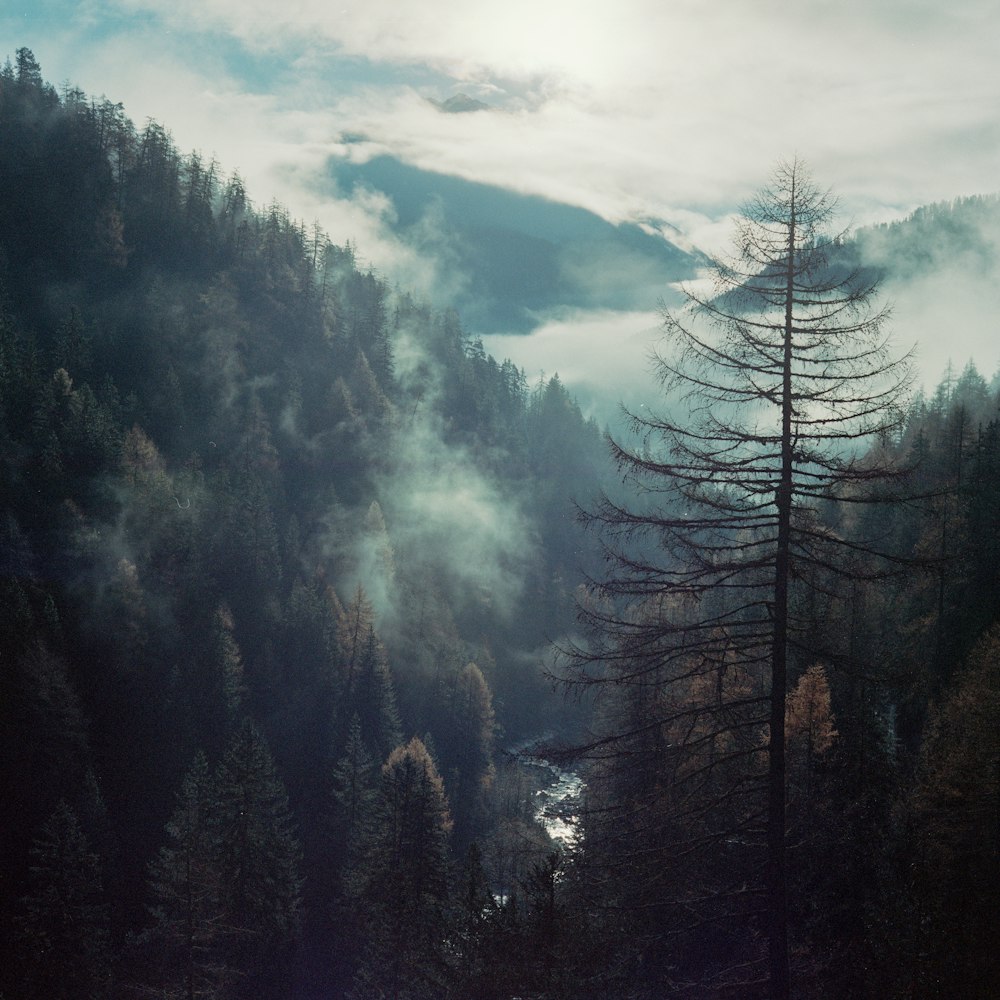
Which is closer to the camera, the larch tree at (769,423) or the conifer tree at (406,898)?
the larch tree at (769,423)

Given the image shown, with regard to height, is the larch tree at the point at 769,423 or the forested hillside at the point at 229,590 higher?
the larch tree at the point at 769,423

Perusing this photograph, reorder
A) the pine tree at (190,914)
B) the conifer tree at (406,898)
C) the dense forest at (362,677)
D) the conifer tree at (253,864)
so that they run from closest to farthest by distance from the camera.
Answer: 1. the dense forest at (362,677)
2. the conifer tree at (406,898)
3. the pine tree at (190,914)
4. the conifer tree at (253,864)

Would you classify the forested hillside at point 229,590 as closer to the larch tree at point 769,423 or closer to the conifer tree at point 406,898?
the conifer tree at point 406,898

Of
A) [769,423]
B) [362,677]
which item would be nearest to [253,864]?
[362,677]

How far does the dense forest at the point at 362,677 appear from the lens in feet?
58.6

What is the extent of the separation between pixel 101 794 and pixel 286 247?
95290mm

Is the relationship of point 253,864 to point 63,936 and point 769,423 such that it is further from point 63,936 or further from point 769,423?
point 769,423

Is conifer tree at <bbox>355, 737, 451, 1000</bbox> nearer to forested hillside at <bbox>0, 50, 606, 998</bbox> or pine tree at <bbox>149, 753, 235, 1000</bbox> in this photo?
forested hillside at <bbox>0, 50, 606, 998</bbox>

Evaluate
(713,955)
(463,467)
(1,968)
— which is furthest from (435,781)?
(463,467)

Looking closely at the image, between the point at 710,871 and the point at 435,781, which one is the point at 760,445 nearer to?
the point at 710,871

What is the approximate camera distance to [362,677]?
72.2 meters

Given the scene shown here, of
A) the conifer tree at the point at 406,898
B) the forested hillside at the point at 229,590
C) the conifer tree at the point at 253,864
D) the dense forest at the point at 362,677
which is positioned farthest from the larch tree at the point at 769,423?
the conifer tree at the point at 253,864

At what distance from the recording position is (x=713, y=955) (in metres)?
25.2

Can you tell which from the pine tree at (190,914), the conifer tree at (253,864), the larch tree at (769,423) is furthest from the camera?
the conifer tree at (253,864)
